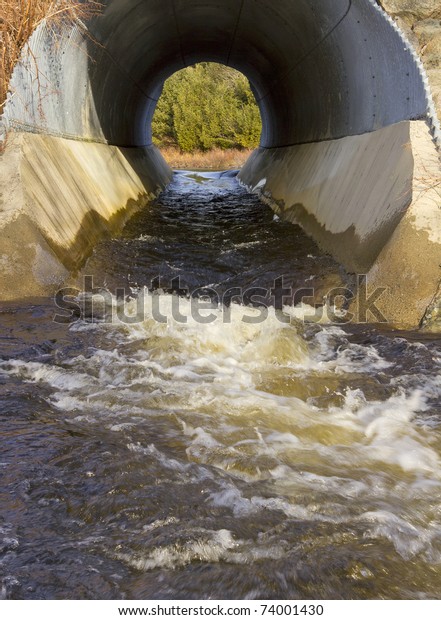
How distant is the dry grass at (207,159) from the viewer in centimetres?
3200

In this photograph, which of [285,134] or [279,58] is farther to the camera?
[285,134]

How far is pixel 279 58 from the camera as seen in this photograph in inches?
494

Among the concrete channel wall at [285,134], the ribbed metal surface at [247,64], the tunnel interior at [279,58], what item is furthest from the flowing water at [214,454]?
the tunnel interior at [279,58]

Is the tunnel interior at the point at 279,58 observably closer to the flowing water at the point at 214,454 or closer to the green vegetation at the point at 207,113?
the flowing water at the point at 214,454

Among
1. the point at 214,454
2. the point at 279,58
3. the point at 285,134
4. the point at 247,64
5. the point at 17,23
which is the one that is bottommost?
the point at 214,454

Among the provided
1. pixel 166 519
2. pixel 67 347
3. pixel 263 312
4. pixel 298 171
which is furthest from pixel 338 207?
pixel 166 519

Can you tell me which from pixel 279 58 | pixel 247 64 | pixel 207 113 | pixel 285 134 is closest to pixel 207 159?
pixel 207 113

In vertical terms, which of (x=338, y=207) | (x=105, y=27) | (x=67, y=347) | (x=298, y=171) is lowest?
(x=67, y=347)

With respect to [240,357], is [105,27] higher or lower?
higher

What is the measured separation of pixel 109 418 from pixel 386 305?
10.2ft

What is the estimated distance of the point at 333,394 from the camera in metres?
4.39

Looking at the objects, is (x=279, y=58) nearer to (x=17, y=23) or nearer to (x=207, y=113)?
(x=17, y=23)

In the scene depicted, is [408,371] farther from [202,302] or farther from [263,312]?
[202,302]

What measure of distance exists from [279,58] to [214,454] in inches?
430
